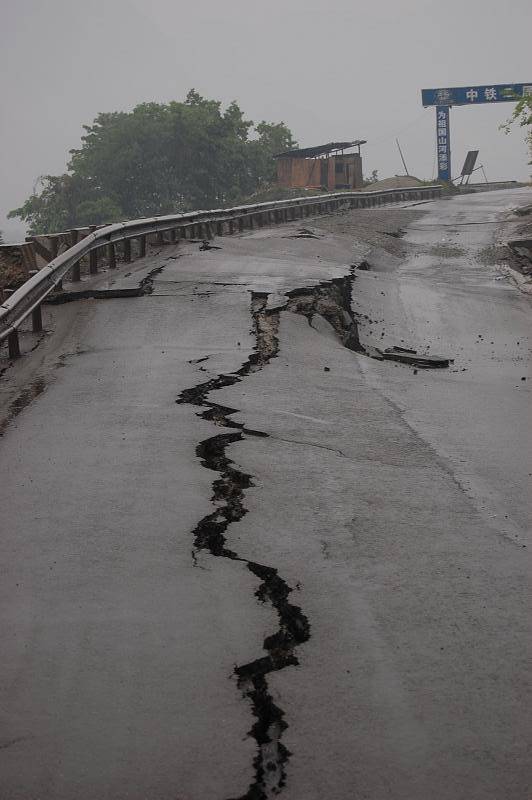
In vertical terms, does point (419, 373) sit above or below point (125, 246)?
below

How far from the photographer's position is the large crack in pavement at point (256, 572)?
3.05 m

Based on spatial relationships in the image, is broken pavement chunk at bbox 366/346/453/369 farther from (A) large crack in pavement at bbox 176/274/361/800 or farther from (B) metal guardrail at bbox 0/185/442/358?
(B) metal guardrail at bbox 0/185/442/358

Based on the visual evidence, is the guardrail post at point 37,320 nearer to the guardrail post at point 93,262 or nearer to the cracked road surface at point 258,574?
the cracked road surface at point 258,574

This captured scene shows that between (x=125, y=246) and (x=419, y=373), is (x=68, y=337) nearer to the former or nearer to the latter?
(x=419, y=373)

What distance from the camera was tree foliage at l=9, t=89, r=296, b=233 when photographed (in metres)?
61.8

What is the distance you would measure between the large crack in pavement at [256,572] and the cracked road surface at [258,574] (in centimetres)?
1

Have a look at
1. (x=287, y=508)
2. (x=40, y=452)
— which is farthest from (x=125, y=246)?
(x=287, y=508)

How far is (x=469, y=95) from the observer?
66.8m

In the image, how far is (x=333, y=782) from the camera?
9.61 ft

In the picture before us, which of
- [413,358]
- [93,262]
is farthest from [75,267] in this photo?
[413,358]

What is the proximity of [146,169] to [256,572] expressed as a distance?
197 ft

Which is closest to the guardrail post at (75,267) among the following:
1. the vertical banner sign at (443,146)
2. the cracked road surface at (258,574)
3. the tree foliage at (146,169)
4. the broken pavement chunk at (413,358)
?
the cracked road surface at (258,574)

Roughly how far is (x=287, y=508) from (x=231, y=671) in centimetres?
192

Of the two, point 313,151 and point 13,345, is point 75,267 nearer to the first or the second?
point 13,345
